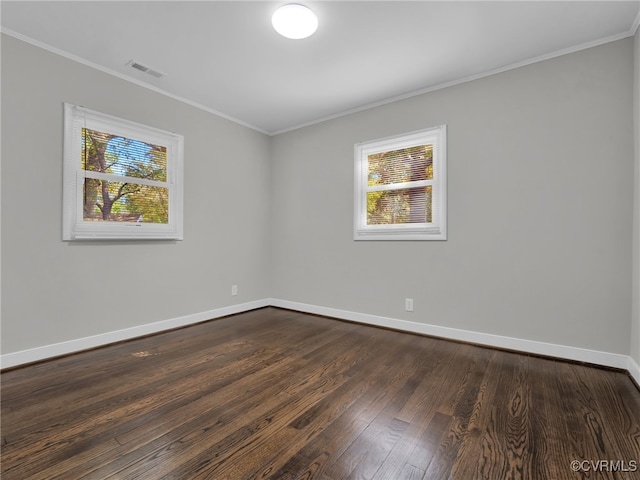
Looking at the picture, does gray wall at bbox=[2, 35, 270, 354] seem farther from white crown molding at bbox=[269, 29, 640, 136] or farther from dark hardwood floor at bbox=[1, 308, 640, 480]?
white crown molding at bbox=[269, 29, 640, 136]

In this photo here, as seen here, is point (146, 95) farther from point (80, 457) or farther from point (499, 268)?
point (499, 268)

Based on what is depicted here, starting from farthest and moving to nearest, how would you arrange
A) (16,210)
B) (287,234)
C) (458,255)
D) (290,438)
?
1. (287,234)
2. (458,255)
3. (16,210)
4. (290,438)

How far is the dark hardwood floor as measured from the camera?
4.23 ft

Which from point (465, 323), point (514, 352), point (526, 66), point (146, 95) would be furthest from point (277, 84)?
point (514, 352)

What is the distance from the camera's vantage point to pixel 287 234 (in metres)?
4.34

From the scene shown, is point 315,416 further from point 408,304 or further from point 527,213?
point 527,213

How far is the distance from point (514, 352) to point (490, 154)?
1.80 meters

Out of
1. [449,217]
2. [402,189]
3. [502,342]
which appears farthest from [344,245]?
[502,342]

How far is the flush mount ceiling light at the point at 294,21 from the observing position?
2.07 m

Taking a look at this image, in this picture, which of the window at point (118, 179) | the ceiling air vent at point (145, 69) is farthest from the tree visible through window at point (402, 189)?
the ceiling air vent at point (145, 69)

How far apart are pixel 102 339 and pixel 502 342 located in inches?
144

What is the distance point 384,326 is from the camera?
3393 millimetres

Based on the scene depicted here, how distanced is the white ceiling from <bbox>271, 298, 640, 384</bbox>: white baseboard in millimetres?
2448

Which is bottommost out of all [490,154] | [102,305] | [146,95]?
[102,305]
